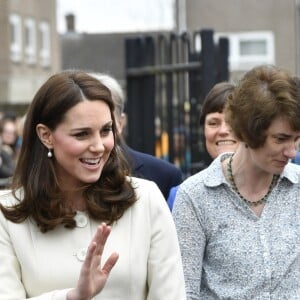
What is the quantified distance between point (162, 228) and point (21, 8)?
45725 millimetres

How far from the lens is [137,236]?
4125 mm

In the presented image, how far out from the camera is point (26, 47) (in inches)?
1991

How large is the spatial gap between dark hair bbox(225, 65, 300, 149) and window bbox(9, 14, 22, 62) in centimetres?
4401

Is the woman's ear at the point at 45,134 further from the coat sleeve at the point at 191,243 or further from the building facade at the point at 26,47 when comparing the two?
the building facade at the point at 26,47

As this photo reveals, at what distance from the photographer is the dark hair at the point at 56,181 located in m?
4.11

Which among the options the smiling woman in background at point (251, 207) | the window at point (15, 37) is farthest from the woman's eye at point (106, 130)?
the window at point (15, 37)

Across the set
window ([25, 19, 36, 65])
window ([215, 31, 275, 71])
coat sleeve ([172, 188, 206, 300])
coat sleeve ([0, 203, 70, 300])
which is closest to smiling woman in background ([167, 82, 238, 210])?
coat sleeve ([172, 188, 206, 300])

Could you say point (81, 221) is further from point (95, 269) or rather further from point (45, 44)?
point (45, 44)

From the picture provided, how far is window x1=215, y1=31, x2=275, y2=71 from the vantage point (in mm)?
39469

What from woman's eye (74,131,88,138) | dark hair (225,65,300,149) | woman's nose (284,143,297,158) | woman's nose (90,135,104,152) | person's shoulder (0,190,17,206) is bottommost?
person's shoulder (0,190,17,206)

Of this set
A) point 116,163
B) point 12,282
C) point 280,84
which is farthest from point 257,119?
point 12,282

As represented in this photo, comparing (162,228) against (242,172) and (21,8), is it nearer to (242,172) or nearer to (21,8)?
(242,172)

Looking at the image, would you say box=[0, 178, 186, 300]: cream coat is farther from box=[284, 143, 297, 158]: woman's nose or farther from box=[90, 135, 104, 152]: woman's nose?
box=[284, 143, 297, 158]: woman's nose

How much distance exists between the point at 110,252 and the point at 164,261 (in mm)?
204
